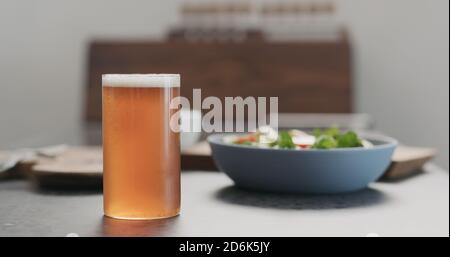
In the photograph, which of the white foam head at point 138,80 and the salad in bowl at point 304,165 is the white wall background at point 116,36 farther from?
the white foam head at point 138,80

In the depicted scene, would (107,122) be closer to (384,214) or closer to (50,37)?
(384,214)

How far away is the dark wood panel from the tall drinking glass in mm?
2202

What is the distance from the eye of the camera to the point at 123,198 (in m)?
0.77

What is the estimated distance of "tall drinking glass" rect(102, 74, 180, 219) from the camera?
77cm

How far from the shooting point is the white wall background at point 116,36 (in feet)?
10.5

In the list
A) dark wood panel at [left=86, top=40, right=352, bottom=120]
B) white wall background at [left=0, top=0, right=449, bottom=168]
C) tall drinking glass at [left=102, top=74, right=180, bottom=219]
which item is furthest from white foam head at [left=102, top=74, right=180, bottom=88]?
white wall background at [left=0, top=0, right=449, bottom=168]

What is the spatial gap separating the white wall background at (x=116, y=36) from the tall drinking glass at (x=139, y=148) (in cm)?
243

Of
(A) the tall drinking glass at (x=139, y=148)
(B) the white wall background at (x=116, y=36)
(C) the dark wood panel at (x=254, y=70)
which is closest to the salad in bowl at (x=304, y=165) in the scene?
(A) the tall drinking glass at (x=139, y=148)

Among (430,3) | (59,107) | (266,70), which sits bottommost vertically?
(59,107)

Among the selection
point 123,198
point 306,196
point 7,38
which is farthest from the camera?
point 7,38

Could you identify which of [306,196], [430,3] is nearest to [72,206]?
[306,196]

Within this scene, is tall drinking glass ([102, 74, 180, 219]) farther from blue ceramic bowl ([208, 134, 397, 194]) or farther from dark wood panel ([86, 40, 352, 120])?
dark wood panel ([86, 40, 352, 120])
